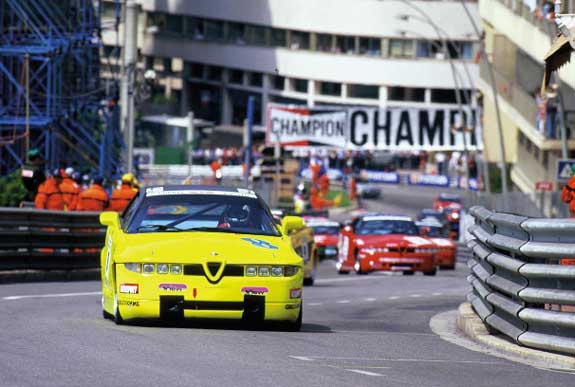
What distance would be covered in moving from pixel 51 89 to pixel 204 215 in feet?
128

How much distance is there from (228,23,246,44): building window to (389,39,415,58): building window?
1160 centimetres

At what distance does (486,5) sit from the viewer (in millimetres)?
75688

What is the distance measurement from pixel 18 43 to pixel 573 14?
35744 millimetres

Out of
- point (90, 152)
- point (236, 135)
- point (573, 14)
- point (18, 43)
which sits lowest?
point (236, 135)

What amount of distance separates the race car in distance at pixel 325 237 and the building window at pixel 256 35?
68163 millimetres

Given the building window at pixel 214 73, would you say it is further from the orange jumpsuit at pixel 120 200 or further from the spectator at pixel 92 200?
the orange jumpsuit at pixel 120 200

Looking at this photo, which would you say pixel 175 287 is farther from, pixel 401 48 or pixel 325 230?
pixel 401 48

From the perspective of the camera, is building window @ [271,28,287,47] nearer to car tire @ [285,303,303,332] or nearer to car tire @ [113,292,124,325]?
car tire @ [285,303,303,332]

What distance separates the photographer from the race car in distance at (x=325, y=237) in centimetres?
4622

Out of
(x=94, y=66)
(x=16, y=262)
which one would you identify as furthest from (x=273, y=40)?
(x=16, y=262)

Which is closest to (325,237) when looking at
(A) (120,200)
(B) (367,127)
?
(B) (367,127)

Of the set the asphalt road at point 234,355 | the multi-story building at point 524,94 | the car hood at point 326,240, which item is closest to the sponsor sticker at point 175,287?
the asphalt road at point 234,355

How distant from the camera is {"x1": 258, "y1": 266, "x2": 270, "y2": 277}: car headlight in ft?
43.9

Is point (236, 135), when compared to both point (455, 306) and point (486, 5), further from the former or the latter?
point (455, 306)
